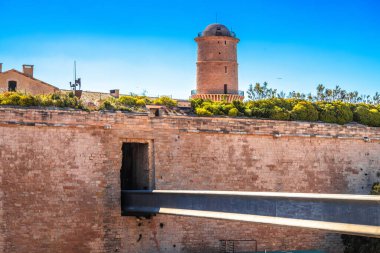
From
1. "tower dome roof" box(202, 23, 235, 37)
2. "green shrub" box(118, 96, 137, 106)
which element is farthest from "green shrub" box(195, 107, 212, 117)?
"tower dome roof" box(202, 23, 235, 37)

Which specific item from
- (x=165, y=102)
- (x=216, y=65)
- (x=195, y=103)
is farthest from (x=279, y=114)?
(x=216, y=65)

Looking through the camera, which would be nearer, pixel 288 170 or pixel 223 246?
pixel 223 246

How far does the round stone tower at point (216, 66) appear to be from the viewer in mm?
42969

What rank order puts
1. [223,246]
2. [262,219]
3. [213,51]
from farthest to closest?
[213,51]
[223,246]
[262,219]

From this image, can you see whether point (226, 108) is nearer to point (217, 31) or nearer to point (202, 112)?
point (202, 112)

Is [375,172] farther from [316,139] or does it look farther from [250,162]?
[250,162]

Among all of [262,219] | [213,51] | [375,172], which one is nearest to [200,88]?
[213,51]

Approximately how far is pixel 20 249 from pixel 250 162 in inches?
316

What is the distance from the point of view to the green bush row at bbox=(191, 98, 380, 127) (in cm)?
2506

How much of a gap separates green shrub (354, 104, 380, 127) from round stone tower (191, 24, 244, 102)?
1624cm

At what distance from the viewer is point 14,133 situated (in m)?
18.2

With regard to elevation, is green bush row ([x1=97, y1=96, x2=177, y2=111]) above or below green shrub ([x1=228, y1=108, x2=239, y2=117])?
above

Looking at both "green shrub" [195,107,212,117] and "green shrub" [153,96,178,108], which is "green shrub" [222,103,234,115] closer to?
"green shrub" [195,107,212,117]

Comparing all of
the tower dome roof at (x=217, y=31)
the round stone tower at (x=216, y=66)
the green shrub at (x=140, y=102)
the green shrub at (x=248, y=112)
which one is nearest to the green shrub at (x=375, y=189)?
the green shrub at (x=248, y=112)
